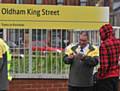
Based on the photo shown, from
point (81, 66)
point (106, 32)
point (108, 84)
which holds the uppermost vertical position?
point (106, 32)

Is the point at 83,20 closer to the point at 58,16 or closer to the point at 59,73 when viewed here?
the point at 58,16

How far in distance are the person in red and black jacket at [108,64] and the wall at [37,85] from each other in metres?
3.10

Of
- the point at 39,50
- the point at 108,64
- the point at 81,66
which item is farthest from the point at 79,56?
the point at 39,50

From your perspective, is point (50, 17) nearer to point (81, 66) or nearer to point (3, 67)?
point (81, 66)

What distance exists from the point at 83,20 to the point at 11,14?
1.64 metres

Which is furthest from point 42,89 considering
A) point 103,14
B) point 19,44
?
point 103,14

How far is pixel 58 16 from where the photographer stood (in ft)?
37.6

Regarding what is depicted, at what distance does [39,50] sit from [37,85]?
0.81 m

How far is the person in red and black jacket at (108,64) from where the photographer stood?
329 inches

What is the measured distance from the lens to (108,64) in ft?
27.5

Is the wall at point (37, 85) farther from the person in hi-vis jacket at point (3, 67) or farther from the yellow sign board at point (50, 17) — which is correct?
the person in hi-vis jacket at point (3, 67)

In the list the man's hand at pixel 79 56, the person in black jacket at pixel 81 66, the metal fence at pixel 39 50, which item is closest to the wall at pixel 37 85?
the metal fence at pixel 39 50

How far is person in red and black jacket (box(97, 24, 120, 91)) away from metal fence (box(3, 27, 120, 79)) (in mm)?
3162

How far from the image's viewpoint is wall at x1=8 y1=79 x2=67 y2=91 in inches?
446
